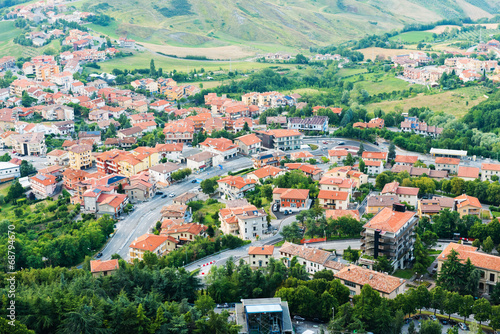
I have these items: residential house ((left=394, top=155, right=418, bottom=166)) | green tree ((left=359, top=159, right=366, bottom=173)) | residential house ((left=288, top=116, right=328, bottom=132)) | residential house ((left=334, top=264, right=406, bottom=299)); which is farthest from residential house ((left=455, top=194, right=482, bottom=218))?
residential house ((left=288, top=116, right=328, bottom=132))

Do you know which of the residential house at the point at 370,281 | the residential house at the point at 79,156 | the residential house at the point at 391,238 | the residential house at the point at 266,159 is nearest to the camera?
the residential house at the point at 370,281

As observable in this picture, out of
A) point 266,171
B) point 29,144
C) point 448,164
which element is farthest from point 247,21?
point 448,164

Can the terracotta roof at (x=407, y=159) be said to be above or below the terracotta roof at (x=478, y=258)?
below

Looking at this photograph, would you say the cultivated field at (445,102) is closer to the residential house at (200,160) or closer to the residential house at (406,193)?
the residential house at (200,160)

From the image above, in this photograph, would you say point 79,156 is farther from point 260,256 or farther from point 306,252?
point 306,252

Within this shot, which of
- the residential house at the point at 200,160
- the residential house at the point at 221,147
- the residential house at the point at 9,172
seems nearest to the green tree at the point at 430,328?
the residential house at the point at 200,160

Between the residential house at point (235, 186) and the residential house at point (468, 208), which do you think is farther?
the residential house at point (235, 186)
